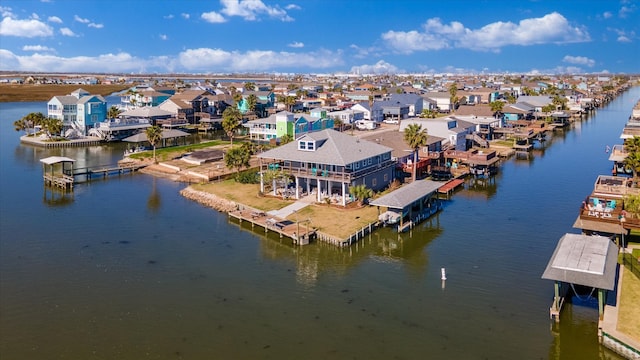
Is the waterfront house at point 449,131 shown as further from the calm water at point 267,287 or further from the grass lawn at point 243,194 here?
the grass lawn at point 243,194

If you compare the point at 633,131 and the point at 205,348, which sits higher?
the point at 633,131

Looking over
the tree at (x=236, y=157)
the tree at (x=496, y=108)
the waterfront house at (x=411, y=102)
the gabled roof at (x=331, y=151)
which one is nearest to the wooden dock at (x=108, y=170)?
the tree at (x=236, y=157)

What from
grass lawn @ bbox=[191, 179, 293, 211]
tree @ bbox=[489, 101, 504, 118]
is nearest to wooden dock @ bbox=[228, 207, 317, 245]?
grass lawn @ bbox=[191, 179, 293, 211]

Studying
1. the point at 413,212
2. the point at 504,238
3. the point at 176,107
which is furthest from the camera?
the point at 176,107

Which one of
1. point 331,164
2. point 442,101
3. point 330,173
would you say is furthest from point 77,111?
point 442,101

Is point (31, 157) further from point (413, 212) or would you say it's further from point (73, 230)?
point (413, 212)

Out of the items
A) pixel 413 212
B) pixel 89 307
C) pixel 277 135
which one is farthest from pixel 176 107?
pixel 89 307

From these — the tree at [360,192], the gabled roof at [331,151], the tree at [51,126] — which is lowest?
the tree at [360,192]
